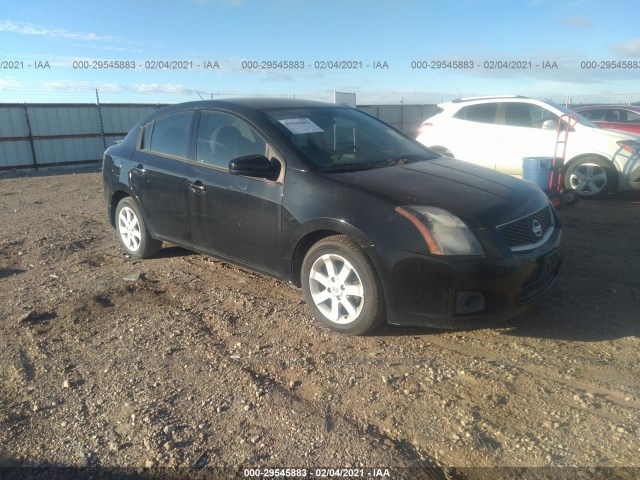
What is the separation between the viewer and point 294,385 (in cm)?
300

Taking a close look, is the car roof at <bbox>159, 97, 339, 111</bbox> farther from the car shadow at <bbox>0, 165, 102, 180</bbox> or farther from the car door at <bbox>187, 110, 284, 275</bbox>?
the car shadow at <bbox>0, 165, 102, 180</bbox>

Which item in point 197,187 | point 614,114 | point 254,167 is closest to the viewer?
point 254,167

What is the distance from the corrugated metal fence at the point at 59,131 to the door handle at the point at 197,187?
13103 mm

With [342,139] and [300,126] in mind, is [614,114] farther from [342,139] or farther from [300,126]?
[300,126]

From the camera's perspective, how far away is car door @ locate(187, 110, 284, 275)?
3934 mm

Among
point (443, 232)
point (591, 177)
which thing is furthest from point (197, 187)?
point (591, 177)

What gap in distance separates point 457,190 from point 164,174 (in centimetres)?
278

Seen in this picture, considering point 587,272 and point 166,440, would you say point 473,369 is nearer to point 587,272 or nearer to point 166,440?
point 166,440

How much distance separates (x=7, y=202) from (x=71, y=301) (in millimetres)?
6739

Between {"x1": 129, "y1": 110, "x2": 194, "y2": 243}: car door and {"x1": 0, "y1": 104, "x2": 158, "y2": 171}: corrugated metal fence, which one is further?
{"x1": 0, "y1": 104, "x2": 158, "y2": 171}: corrugated metal fence

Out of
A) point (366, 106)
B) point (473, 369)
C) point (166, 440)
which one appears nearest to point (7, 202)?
point (166, 440)

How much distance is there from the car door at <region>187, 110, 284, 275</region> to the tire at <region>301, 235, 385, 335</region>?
15.0 inches

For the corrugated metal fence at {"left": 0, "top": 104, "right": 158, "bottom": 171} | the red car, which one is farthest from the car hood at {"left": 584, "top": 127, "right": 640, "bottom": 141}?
the corrugated metal fence at {"left": 0, "top": 104, "right": 158, "bottom": 171}

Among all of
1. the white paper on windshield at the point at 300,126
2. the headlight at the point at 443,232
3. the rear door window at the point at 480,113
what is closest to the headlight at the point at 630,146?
the rear door window at the point at 480,113
